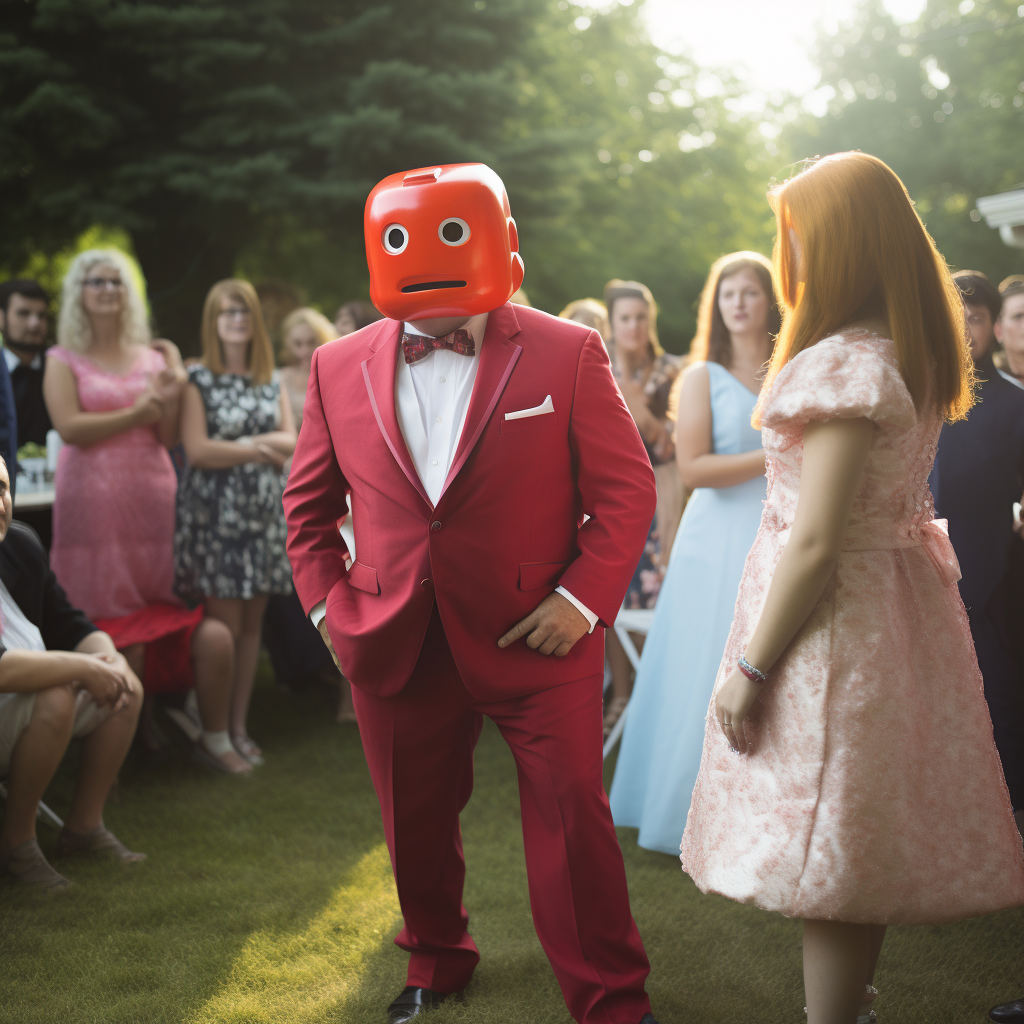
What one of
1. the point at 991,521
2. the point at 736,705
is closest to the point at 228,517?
the point at 991,521

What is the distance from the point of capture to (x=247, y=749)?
4.71 meters

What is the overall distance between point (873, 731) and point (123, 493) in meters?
3.57

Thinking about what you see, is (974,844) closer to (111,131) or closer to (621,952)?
(621,952)

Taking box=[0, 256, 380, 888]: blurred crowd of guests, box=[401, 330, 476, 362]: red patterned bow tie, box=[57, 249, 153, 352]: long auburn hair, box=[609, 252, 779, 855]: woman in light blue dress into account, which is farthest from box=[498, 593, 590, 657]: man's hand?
box=[57, 249, 153, 352]: long auburn hair

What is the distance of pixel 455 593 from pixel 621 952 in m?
0.87

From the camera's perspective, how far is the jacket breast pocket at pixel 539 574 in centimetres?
215

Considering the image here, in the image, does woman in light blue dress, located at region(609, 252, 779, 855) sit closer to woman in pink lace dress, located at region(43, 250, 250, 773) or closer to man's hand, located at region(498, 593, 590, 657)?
man's hand, located at region(498, 593, 590, 657)

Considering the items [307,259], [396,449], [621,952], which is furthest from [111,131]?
[621,952]

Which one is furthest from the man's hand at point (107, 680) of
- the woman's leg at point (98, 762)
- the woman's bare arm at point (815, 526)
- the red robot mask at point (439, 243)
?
the woman's bare arm at point (815, 526)

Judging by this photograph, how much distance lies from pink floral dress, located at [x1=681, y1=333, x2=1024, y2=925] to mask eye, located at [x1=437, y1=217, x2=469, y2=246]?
669 millimetres

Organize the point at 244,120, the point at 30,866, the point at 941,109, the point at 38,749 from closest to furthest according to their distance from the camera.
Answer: the point at 38,749 < the point at 30,866 < the point at 244,120 < the point at 941,109

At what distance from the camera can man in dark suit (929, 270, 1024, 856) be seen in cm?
329

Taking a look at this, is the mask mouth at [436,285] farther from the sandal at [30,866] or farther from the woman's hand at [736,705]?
the sandal at [30,866]

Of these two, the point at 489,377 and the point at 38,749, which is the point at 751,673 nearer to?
the point at 489,377
